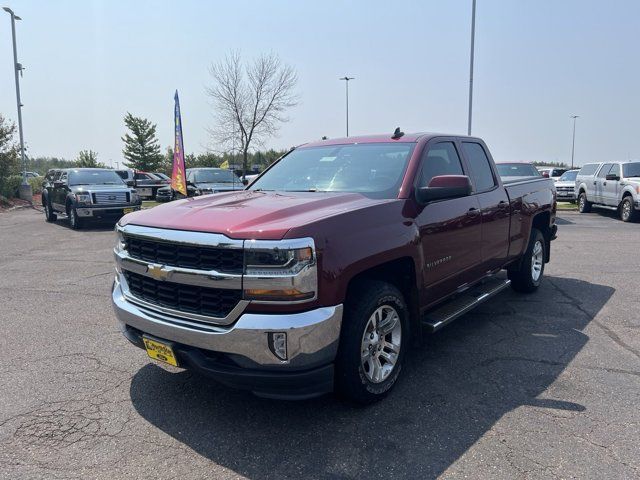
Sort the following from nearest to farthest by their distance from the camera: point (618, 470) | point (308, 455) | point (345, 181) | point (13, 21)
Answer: point (618, 470) < point (308, 455) < point (345, 181) < point (13, 21)

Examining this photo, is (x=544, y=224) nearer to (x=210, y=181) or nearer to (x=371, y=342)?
(x=371, y=342)

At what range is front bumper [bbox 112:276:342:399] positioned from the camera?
9.18 ft

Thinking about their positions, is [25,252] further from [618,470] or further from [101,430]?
[618,470]

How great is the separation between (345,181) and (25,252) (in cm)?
899

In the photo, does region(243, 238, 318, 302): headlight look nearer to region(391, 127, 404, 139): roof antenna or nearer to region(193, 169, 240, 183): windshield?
region(391, 127, 404, 139): roof antenna

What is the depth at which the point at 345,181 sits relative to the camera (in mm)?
4137

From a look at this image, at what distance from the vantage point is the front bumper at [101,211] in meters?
13.7

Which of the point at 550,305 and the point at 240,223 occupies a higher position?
the point at 240,223

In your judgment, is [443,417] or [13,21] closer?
[443,417]

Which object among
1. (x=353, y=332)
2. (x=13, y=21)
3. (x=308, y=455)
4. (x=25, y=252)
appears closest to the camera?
(x=308, y=455)

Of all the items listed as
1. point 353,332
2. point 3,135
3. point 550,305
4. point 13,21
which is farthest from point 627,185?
point 13,21

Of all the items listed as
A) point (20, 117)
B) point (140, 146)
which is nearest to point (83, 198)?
point (20, 117)

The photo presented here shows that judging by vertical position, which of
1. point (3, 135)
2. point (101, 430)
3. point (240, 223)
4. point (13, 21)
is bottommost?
point (101, 430)

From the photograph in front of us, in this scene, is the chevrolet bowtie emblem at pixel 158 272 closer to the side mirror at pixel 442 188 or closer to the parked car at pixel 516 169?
the side mirror at pixel 442 188
